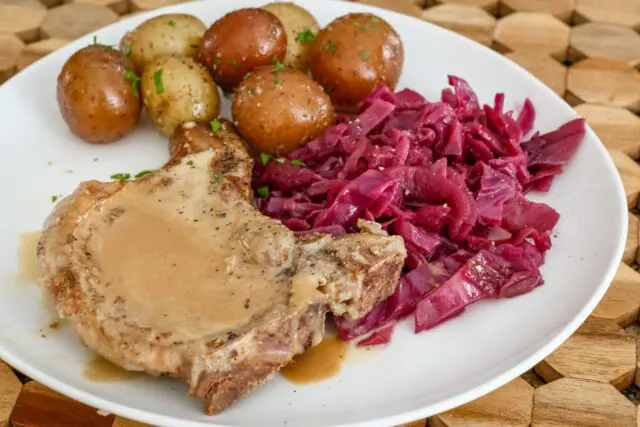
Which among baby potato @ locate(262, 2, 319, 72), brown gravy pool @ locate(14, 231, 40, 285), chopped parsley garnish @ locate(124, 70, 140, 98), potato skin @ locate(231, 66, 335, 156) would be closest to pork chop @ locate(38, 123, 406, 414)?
brown gravy pool @ locate(14, 231, 40, 285)

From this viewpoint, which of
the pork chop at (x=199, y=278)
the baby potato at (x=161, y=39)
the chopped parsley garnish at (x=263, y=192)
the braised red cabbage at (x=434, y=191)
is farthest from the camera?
the baby potato at (x=161, y=39)

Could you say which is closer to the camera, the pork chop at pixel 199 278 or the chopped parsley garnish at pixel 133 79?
the pork chop at pixel 199 278

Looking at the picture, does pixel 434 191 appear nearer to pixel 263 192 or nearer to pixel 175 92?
pixel 263 192

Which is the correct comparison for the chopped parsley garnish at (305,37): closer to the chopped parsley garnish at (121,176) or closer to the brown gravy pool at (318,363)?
the chopped parsley garnish at (121,176)

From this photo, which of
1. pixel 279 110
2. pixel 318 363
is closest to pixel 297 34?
pixel 279 110

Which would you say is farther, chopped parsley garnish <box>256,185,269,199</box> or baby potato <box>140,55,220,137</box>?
baby potato <box>140,55,220,137</box>

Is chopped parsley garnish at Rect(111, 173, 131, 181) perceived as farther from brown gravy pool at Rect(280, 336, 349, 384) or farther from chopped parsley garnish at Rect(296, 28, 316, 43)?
brown gravy pool at Rect(280, 336, 349, 384)

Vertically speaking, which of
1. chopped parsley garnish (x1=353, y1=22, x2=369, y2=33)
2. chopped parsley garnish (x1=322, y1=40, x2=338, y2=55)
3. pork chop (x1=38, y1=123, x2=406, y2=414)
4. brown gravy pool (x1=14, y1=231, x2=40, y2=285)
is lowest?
brown gravy pool (x1=14, y1=231, x2=40, y2=285)

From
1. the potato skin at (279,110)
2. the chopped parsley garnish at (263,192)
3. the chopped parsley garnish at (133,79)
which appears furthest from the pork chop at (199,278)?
the chopped parsley garnish at (133,79)
